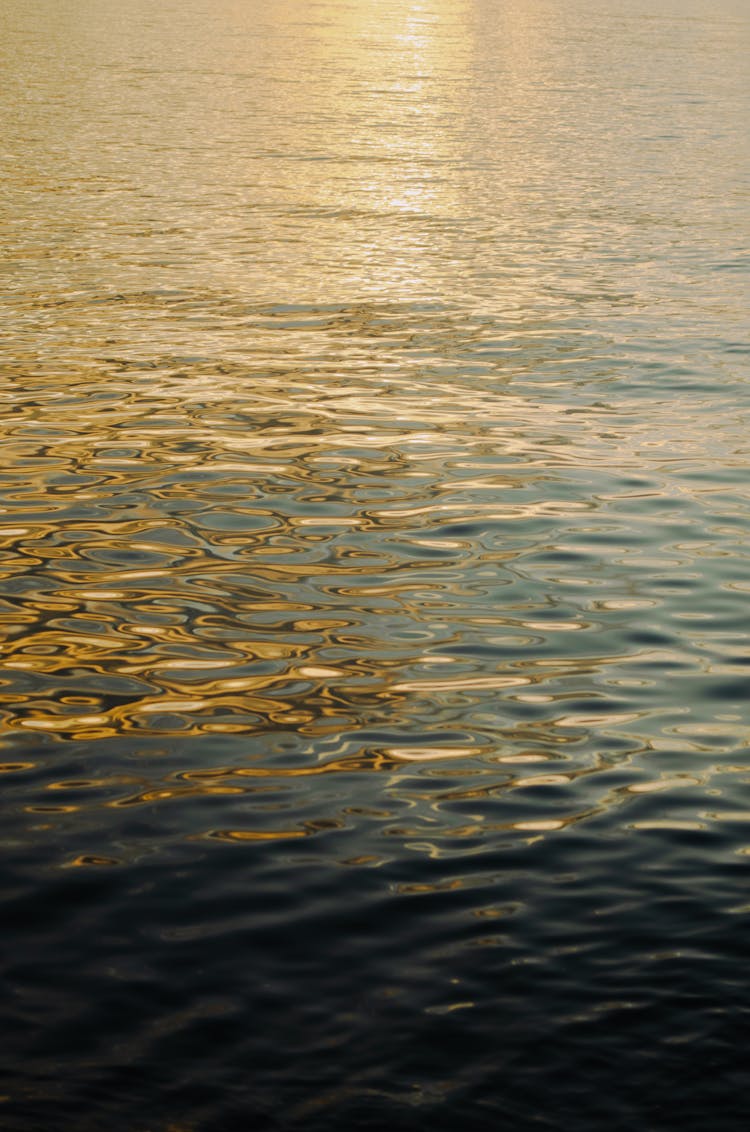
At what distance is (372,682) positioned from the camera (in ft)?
29.8

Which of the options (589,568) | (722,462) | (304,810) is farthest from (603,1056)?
(722,462)

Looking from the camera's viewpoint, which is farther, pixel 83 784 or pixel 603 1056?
pixel 83 784

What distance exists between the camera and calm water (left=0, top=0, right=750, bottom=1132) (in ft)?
19.2

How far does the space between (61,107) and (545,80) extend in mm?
22426

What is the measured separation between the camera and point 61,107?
4075 cm

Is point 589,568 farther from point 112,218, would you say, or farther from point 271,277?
point 112,218

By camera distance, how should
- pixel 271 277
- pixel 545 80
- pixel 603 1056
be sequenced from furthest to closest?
pixel 545 80 < pixel 271 277 < pixel 603 1056

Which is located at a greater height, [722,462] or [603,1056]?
[603,1056]

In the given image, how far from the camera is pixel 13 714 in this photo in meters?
8.54

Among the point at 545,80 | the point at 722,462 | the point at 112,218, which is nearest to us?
the point at 722,462

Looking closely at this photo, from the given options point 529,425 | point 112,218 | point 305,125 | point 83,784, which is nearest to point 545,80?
point 305,125

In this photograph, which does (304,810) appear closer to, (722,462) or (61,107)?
(722,462)

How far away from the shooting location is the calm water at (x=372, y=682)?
5.86 meters

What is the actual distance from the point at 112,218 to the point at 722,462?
590 inches
